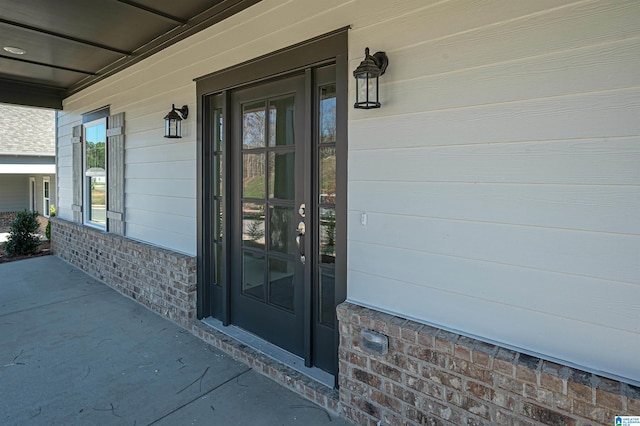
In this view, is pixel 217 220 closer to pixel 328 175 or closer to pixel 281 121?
pixel 281 121

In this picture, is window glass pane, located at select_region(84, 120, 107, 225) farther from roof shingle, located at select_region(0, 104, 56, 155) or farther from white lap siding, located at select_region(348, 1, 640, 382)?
roof shingle, located at select_region(0, 104, 56, 155)

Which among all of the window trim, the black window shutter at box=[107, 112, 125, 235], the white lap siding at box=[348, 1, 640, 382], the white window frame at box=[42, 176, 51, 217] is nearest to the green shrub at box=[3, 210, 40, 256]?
the black window shutter at box=[107, 112, 125, 235]

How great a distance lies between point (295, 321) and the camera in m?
2.74

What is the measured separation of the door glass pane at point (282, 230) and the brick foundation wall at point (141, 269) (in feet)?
3.54

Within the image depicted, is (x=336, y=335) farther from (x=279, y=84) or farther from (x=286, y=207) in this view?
(x=279, y=84)

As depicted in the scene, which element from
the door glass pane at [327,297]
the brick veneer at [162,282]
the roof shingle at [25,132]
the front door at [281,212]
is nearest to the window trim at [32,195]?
the roof shingle at [25,132]

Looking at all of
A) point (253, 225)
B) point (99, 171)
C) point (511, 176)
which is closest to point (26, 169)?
point (99, 171)

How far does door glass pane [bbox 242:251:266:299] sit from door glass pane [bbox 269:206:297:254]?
0.70ft

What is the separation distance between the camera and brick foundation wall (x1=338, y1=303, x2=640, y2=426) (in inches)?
56.5

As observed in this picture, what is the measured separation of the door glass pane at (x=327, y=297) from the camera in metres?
2.48

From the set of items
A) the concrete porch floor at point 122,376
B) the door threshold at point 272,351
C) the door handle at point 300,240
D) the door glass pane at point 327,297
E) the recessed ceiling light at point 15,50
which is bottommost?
the concrete porch floor at point 122,376

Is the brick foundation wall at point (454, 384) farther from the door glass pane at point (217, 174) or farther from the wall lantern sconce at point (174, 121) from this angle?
the wall lantern sconce at point (174, 121)

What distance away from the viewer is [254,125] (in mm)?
3021

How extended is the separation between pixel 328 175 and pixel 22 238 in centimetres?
739
